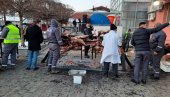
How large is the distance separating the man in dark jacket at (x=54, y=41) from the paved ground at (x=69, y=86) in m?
0.48

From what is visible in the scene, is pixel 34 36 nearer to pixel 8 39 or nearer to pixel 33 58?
pixel 33 58

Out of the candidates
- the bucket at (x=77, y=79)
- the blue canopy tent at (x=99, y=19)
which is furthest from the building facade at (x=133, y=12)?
the bucket at (x=77, y=79)

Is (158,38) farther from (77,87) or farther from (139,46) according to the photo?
(77,87)

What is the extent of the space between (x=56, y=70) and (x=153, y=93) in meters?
3.67

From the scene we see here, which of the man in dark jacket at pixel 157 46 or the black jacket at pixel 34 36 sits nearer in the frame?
the man in dark jacket at pixel 157 46

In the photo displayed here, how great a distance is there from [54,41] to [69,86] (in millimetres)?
2080

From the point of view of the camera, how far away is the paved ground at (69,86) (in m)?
7.25

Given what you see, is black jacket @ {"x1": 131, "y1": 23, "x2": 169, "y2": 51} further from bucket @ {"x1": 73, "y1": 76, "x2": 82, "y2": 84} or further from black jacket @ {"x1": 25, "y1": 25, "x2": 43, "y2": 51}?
black jacket @ {"x1": 25, "y1": 25, "x2": 43, "y2": 51}

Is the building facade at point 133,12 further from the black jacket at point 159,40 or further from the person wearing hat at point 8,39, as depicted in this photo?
the person wearing hat at point 8,39

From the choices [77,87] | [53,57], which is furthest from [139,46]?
[53,57]

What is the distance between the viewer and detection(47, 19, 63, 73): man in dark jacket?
938cm

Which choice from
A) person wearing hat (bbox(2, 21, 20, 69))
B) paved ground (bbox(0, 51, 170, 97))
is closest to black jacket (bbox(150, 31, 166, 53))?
paved ground (bbox(0, 51, 170, 97))

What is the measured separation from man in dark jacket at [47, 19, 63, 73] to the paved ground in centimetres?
48

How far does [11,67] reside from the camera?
1047 cm
